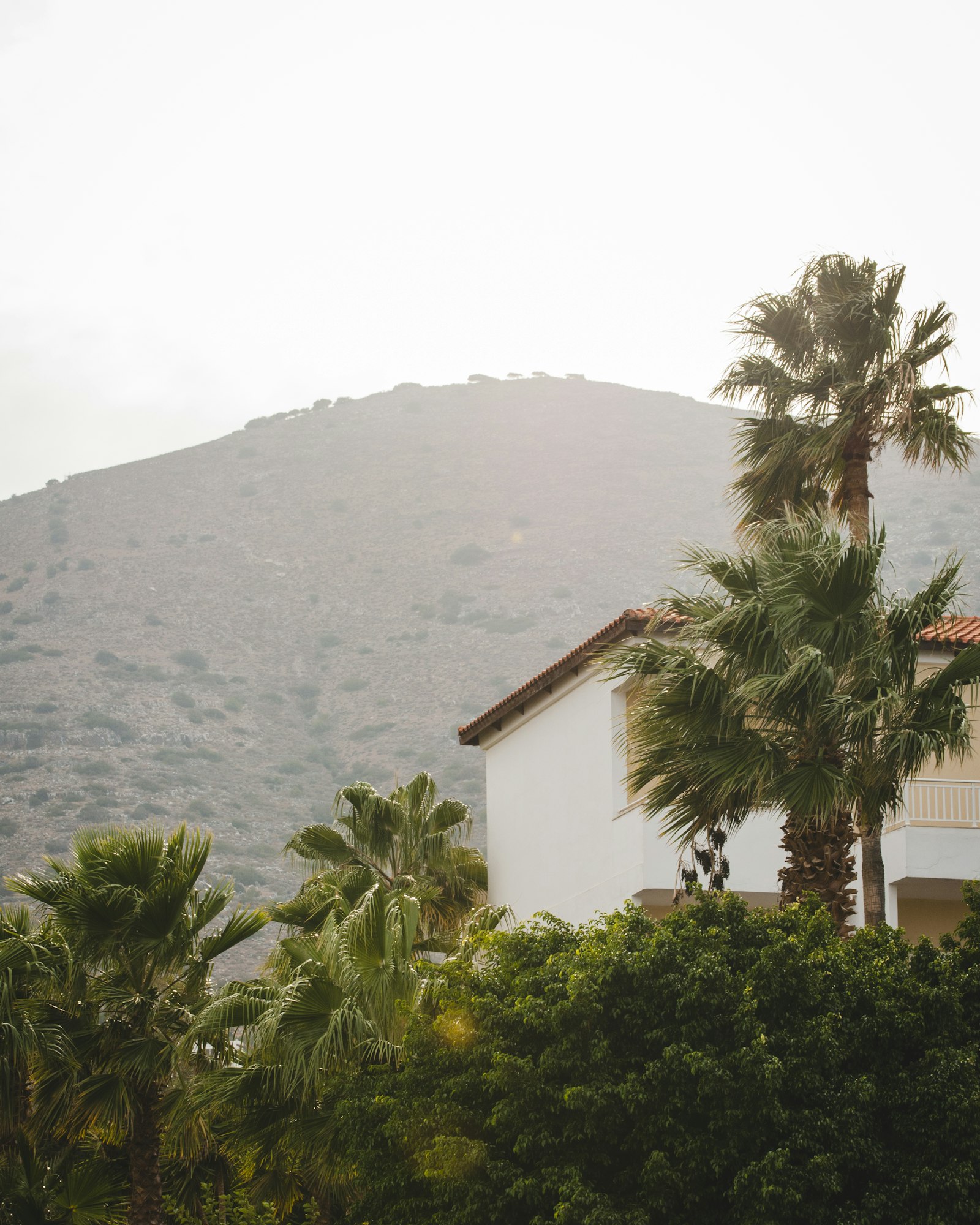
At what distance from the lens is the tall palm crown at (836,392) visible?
50.5 feet

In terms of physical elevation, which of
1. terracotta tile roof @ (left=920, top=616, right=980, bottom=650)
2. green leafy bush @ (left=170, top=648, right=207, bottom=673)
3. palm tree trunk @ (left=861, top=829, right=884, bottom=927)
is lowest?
palm tree trunk @ (left=861, top=829, right=884, bottom=927)

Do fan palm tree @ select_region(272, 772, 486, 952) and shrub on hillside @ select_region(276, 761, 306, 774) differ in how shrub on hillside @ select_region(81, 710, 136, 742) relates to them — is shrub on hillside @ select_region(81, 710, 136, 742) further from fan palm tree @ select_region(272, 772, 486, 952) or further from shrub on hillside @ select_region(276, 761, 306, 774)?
fan palm tree @ select_region(272, 772, 486, 952)

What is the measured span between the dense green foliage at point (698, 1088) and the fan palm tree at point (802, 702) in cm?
113

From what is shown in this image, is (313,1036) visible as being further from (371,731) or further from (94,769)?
(371,731)

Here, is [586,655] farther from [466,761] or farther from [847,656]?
[466,761]

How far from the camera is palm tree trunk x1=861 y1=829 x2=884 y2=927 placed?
12.9 m

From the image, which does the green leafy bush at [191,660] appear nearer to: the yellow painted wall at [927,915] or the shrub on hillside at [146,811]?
the shrub on hillside at [146,811]

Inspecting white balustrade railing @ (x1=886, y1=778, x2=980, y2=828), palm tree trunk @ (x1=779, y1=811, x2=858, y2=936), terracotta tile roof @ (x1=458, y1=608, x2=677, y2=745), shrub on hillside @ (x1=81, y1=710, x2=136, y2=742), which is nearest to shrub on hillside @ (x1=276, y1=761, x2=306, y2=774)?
shrub on hillside @ (x1=81, y1=710, x2=136, y2=742)

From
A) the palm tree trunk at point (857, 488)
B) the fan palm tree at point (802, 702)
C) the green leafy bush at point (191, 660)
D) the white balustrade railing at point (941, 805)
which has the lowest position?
the white balustrade railing at point (941, 805)

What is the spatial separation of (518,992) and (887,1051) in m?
3.00

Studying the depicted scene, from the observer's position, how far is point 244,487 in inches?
5059

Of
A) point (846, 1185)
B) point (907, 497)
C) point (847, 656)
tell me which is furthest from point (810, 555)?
point (907, 497)

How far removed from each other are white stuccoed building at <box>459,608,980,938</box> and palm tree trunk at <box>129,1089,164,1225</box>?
607cm

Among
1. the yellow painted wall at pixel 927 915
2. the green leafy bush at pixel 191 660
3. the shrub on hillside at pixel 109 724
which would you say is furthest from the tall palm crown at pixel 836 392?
the green leafy bush at pixel 191 660
